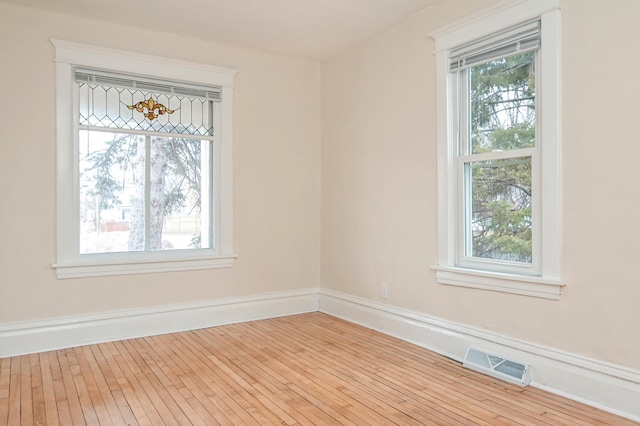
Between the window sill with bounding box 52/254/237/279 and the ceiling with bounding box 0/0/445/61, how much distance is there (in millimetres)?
2080

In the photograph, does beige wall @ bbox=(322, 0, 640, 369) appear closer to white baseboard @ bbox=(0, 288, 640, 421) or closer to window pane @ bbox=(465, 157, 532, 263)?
white baseboard @ bbox=(0, 288, 640, 421)

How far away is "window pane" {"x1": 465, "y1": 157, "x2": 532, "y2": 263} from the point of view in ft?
10.2

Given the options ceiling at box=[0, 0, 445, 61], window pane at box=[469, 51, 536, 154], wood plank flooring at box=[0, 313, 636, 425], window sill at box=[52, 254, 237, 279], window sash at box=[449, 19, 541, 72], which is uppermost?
ceiling at box=[0, 0, 445, 61]

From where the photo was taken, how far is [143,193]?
4.21 meters

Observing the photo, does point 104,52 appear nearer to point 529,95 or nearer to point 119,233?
point 119,233

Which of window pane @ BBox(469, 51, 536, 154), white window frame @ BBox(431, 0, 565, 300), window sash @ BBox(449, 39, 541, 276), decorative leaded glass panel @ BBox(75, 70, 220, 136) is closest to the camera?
white window frame @ BBox(431, 0, 565, 300)

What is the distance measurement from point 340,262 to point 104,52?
2.94m

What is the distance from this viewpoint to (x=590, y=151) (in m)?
2.69

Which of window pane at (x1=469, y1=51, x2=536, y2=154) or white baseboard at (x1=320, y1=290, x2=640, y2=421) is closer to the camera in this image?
white baseboard at (x1=320, y1=290, x2=640, y2=421)

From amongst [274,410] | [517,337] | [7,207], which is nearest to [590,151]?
[517,337]

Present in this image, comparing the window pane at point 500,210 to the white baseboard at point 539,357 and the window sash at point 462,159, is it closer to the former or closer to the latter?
the window sash at point 462,159

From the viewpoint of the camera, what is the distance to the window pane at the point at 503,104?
3076mm

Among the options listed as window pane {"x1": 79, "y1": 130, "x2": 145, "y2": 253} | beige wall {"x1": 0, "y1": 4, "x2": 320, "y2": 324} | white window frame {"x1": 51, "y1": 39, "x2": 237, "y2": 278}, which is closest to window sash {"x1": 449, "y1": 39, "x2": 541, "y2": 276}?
beige wall {"x1": 0, "y1": 4, "x2": 320, "y2": 324}

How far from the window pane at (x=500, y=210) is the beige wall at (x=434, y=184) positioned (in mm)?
297
